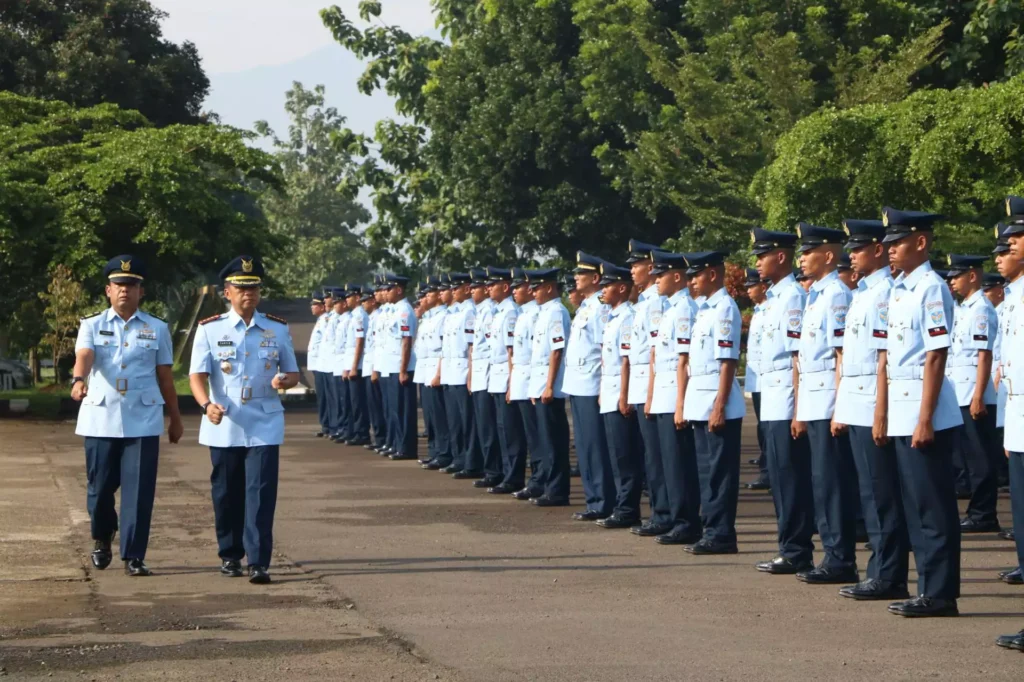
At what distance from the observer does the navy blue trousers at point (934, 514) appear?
8.11 meters

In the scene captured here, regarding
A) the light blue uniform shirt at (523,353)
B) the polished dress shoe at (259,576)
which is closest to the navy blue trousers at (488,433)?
the light blue uniform shirt at (523,353)

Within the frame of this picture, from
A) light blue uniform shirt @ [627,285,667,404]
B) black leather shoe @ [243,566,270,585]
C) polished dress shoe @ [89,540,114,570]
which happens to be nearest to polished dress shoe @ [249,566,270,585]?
black leather shoe @ [243,566,270,585]

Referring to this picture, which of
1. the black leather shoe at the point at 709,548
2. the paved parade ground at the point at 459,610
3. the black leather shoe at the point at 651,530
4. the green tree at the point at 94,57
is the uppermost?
the green tree at the point at 94,57

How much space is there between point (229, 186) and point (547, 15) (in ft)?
41.8

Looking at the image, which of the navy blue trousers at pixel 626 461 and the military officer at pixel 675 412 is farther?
the navy blue trousers at pixel 626 461

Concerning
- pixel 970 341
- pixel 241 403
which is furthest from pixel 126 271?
pixel 970 341

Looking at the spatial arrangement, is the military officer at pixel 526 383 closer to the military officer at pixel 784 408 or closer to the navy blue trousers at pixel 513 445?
the navy blue trousers at pixel 513 445

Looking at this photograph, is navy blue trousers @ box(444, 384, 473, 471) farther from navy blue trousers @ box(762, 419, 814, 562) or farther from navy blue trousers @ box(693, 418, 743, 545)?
navy blue trousers @ box(762, 419, 814, 562)

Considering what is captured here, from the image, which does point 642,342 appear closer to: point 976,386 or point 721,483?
point 721,483

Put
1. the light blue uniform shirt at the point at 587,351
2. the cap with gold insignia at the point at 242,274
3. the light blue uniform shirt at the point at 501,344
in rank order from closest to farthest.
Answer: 1. the cap with gold insignia at the point at 242,274
2. the light blue uniform shirt at the point at 587,351
3. the light blue uniform shirt at the point at 501,344

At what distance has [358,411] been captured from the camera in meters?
21.4

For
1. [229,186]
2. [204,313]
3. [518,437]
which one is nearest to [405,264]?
[204,313]

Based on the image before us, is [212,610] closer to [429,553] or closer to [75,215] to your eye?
[429,553]

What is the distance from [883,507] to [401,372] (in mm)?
10602
